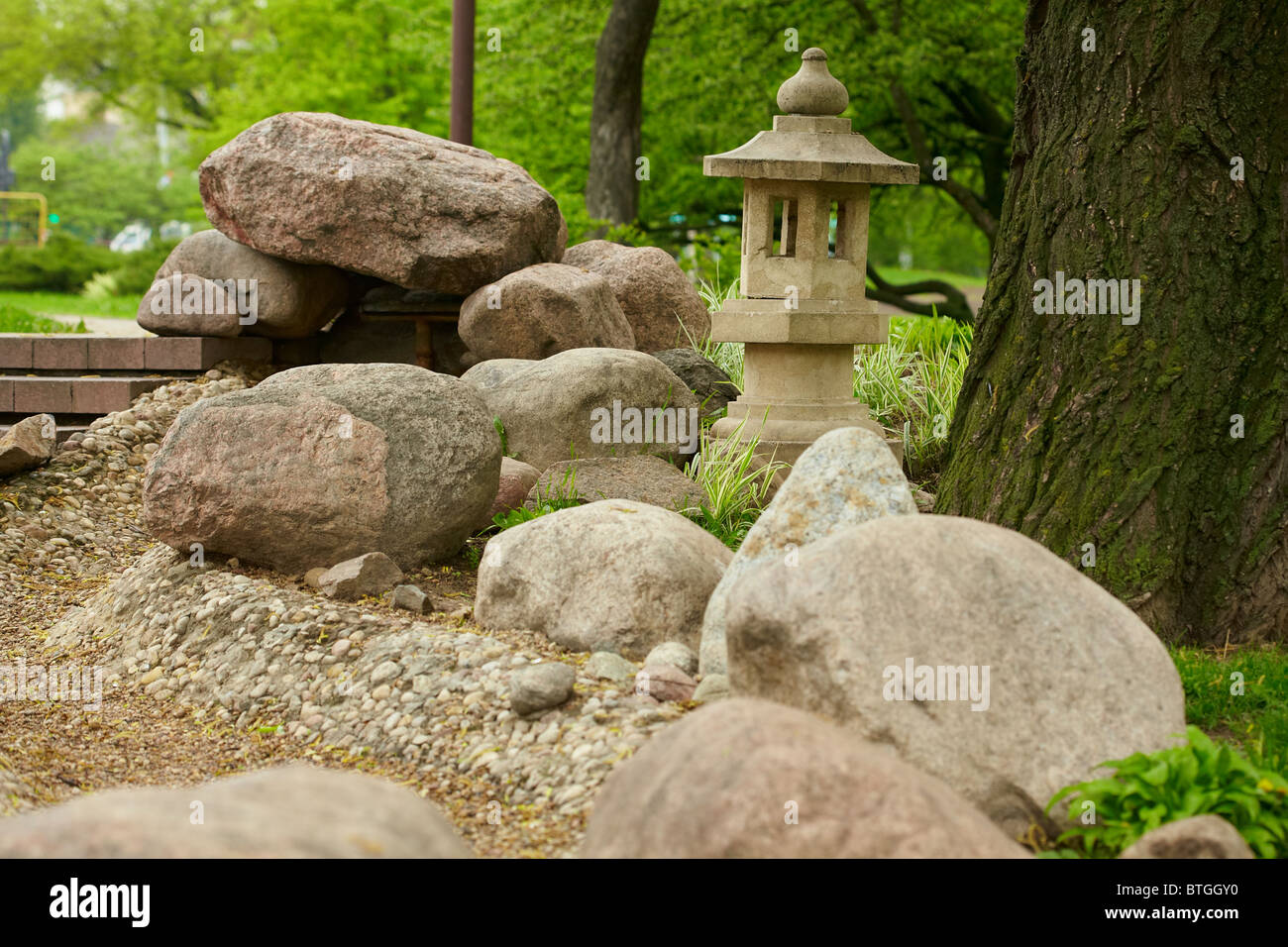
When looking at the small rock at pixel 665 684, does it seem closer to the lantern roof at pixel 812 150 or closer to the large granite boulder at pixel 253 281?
the lantern roof at pixel 812 150

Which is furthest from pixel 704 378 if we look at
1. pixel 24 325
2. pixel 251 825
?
pixel 24 325

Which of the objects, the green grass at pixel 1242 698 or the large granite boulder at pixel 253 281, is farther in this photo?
the large granite boulder at pixel 253 281

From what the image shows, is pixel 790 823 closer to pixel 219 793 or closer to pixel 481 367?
pixel 219 793

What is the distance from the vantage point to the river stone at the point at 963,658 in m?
3.47

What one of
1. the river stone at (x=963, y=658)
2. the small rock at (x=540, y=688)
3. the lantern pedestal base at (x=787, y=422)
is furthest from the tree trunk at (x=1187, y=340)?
the lantern pedestal base at (x=787, y=422)

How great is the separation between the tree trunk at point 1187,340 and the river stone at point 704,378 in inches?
139

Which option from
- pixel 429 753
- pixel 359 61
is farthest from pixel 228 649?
pixel 359 61

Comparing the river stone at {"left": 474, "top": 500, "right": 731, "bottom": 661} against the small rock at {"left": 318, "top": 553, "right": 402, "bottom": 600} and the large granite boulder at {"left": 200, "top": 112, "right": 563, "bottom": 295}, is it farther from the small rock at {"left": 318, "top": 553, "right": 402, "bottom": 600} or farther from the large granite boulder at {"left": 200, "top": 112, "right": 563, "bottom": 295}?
the large granite boulder at {"left": 200, "top": 112, "right": 563, "bottom": 295}

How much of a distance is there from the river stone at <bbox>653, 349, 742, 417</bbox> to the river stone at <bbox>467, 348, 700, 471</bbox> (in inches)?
40.0

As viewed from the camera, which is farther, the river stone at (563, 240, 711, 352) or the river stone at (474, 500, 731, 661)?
the river stone at (563, 240, 711, 352)

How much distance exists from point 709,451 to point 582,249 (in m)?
3.48

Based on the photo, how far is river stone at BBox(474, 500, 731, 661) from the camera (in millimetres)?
4918

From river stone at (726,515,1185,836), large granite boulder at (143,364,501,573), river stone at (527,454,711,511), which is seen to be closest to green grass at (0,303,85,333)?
large granite boulder at (143,364,501,573)

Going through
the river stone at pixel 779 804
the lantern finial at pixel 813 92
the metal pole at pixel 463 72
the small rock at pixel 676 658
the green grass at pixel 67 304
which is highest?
the metal pole at pixel 463 72
